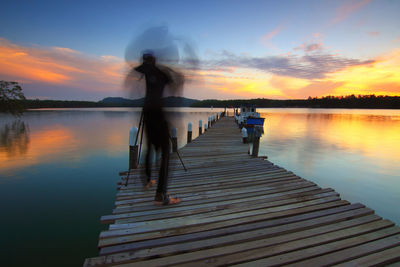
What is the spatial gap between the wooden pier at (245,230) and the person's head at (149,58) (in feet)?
8.66

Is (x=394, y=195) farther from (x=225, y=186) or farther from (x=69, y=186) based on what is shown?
(x=69, y=186)

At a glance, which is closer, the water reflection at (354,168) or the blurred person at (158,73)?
the blurred person at (158,73)

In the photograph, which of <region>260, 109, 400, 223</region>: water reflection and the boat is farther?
the boat

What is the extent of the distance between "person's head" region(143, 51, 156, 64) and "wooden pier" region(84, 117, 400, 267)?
8.66ft

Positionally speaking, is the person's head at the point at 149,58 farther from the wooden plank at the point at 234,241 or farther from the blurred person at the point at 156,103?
the wooden plank at the point at 234,241

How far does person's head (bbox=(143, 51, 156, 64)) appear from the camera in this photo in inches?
127

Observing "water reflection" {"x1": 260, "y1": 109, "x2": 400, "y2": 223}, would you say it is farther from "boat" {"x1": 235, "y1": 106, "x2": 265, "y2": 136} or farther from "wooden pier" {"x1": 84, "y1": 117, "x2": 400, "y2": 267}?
"wooden pier" {"x1": 84, "y1": 117, "x2": 400, "y2": 267}

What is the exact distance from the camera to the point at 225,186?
5.07 m

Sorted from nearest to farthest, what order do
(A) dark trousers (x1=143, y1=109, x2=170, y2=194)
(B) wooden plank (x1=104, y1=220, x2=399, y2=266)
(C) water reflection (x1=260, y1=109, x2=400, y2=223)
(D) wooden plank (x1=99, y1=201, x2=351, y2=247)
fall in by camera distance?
(B) wooden plank (x1=104, y1=220, x2=399, y2=266)
(D) wooden plank (x1=99, y1=201, x2=351, y2=247)
(A) dark trousers (x1=143, y1=109, x2=170, y2=194)
(C) water reflection (x1=260, y1=109, x2=400, y2=223)

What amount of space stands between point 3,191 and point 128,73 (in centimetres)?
906

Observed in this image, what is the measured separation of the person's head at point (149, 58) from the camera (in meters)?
3.22

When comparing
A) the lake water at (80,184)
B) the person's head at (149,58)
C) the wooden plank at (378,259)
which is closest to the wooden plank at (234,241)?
the wooden plank at (378,259)

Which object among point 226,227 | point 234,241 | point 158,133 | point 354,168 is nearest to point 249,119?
point 354,168

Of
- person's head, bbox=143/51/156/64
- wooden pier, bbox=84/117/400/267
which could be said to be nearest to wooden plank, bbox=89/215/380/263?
wooden pier, bbox=84/117/400/267
